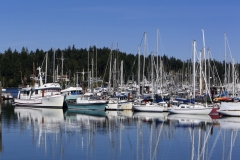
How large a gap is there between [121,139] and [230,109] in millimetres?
21301

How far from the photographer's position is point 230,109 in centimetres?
5331

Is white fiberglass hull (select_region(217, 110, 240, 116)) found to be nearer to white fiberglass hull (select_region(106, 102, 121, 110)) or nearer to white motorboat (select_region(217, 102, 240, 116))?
white motorboat (select_region(217, 102, 240, 116))

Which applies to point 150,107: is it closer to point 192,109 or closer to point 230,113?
point 192,109

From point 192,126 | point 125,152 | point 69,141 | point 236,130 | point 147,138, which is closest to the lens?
point 125,152

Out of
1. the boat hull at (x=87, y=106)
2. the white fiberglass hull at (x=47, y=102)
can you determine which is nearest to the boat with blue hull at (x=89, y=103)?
the boat hull at (x=87, y=106)

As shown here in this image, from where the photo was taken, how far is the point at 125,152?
29.3 m

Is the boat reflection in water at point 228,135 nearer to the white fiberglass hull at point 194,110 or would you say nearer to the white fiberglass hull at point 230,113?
the white fiberglass hull at point 230,113

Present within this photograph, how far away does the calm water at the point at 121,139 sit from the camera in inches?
1126

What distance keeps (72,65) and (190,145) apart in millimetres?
164972

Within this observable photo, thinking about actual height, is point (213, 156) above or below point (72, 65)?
below

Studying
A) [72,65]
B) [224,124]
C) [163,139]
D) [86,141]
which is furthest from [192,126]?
[72,65]

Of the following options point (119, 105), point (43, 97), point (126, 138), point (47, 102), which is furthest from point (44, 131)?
point (43, 97)

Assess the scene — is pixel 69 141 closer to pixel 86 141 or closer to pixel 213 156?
pixel 86 141

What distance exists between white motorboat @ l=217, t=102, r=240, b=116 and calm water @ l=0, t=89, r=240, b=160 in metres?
3.41
